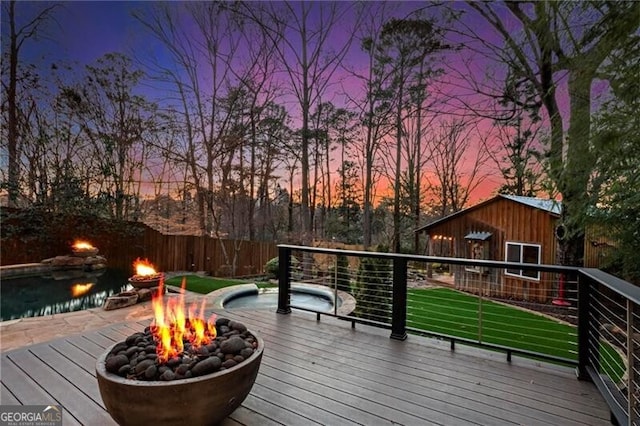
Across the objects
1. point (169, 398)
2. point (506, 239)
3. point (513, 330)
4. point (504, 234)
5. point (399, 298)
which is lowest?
point (513, 330)

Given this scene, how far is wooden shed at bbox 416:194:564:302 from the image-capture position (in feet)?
28.8

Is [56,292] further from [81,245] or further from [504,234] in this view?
[504,234]

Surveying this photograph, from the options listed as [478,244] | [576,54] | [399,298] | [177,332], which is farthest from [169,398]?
[478,244]

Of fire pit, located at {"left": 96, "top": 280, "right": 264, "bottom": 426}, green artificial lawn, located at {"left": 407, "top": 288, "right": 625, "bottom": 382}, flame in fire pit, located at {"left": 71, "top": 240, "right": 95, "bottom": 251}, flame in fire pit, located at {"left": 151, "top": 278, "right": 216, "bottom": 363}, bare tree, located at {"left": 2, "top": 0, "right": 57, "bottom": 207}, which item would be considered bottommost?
green artificial lawn, located at {"left": 407, "top": 288, "right": 625, "bottom": 382}

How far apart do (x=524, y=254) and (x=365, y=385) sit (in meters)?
8.93

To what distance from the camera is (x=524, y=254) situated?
9312 mm

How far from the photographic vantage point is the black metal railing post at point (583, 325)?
8.10 ft

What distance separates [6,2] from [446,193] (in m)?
15.3

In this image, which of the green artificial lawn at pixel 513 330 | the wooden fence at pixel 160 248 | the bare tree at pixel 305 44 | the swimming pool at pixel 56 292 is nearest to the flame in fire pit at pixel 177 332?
the green artificial lawn at pixel 513 330

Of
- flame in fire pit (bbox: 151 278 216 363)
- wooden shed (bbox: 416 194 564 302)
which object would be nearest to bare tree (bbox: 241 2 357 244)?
wooden shed (bbox: 416 194 564 302)

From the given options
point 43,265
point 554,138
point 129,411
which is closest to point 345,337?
point 129,411

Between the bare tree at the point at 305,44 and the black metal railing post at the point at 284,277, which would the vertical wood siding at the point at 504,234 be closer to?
the bare tree at the point at 305,44

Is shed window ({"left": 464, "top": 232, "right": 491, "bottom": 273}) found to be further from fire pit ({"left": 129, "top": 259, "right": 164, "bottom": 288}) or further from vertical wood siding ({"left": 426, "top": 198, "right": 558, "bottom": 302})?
fire pit ({"left": 129, "top": 259, "right": 164, "bottom": 288})

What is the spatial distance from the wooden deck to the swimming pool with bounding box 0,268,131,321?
4.08 metres
